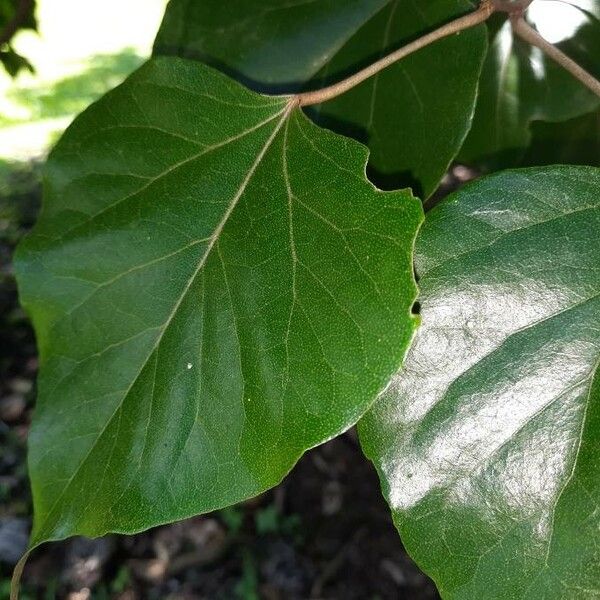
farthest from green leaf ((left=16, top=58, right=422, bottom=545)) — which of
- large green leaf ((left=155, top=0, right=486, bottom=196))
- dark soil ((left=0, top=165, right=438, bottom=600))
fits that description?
dark soil ((left=0, top=165, right=438, bottom=600))

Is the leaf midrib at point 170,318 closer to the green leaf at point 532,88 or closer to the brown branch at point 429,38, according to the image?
the brown branch at point 429,38

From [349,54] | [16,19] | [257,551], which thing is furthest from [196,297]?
[257,551]

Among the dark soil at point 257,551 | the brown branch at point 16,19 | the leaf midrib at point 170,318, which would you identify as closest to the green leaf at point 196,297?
the leaf midrib at point 170,318

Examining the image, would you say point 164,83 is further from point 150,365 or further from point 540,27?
point 540,27

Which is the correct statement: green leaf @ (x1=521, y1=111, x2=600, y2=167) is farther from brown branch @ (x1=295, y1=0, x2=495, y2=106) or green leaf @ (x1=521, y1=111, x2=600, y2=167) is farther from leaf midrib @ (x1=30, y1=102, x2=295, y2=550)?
leaf midrib @ (x1=30, y1=102, x2=295, y2=550)

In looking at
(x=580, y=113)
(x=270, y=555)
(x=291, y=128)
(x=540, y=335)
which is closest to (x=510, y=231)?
(x=540, y=335)

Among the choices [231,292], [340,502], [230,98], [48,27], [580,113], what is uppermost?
[230,98]

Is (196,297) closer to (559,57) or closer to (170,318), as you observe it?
(170,318)
